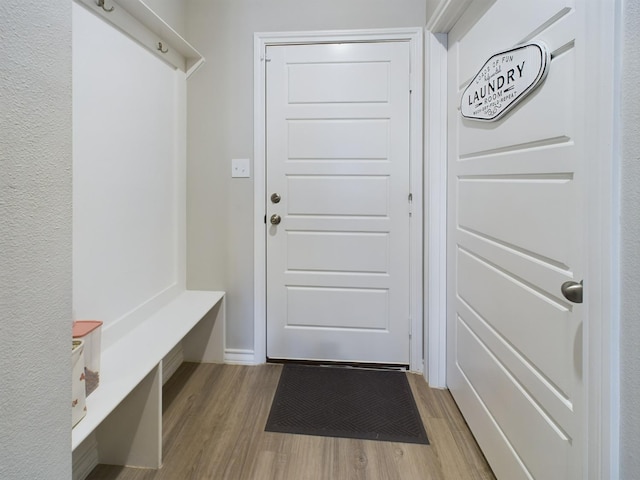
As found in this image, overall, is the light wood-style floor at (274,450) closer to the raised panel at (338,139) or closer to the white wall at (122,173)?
the white wall at (122,173)

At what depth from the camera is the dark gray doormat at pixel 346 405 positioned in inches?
65.7

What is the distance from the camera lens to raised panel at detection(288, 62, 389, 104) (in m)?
2.15

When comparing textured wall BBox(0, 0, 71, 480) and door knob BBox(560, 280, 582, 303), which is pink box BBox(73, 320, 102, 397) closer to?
textured wall BBox(0, 0, 71, 480)

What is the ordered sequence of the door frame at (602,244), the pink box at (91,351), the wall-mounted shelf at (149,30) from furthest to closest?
the wall-mounted shelf at (149,30) < the pink box at (91,351) < the door frame at (602,244)

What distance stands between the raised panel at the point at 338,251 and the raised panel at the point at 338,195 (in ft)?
0.48

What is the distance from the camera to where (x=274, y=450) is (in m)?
1.54

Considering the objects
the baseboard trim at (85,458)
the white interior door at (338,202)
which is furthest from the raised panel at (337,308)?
the baseboard trim at (85,458)

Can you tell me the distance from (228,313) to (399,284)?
1.12 meters

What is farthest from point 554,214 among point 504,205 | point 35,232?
point 35,232

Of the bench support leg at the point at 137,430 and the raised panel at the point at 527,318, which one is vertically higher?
the raised panel at the point at 527,318

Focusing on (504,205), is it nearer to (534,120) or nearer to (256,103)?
(534,120)

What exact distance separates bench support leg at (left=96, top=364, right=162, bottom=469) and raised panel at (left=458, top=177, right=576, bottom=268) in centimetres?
146

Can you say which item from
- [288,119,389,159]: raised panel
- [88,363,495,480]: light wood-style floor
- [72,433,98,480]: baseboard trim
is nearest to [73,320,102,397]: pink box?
[72,433,98,480]: baseboard trim

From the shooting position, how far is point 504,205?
1.29 meters
